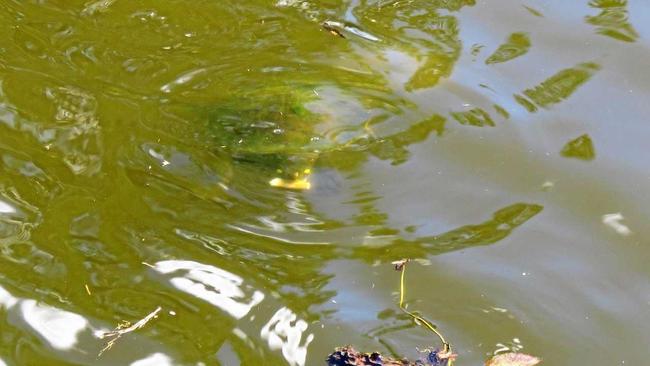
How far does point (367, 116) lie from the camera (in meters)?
2.83

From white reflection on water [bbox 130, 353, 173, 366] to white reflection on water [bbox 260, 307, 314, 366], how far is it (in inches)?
10.2

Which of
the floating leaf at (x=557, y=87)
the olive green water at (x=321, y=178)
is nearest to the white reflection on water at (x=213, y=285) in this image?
the olive green water at (x=321, y=178)

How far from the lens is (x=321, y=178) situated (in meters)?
2.60

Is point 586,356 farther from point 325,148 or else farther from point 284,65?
point 284,65

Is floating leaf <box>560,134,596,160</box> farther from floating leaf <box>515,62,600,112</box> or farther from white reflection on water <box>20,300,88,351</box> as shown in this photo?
white reflection on water <box>20,300,88,351</box>

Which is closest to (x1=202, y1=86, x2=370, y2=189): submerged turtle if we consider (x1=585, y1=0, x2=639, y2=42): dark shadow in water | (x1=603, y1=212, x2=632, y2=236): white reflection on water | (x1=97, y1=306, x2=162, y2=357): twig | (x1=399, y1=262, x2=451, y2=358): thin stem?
(x1=399, y1=262, x2=451, y2=358): thin stem

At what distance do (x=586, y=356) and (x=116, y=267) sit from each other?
1.35 m

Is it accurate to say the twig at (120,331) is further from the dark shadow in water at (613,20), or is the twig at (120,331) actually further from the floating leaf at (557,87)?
the dark shadow in water at (613,20)

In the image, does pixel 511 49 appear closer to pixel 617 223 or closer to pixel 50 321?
pixel 617 223

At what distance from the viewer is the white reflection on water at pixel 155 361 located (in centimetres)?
210

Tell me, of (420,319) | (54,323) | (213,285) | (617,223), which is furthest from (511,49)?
(54,323)

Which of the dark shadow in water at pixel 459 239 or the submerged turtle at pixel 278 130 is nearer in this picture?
the dark shadow in water at pixel 459 239

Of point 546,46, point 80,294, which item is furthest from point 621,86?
point 80,294

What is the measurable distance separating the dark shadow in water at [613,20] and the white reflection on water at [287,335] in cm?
180
